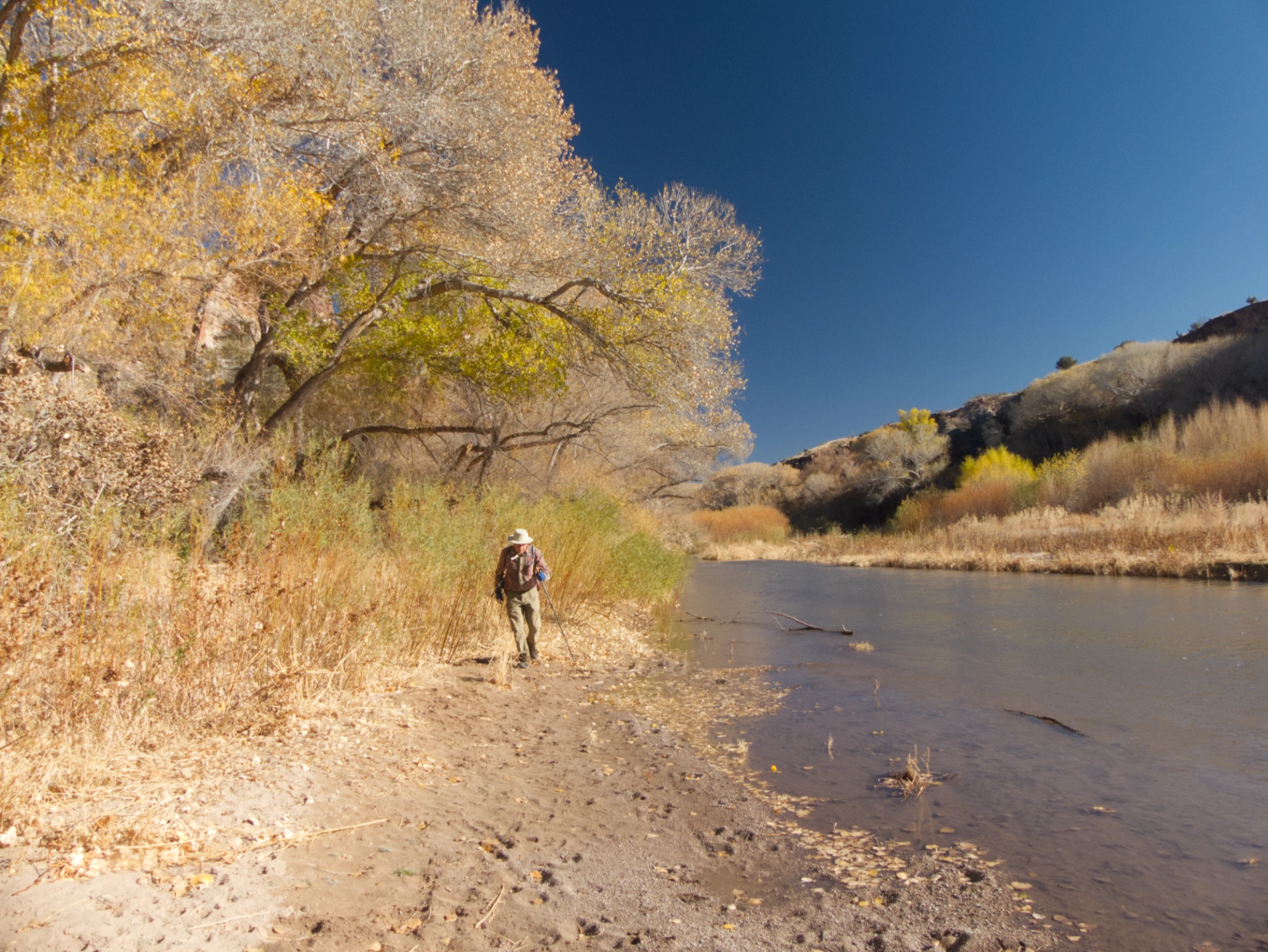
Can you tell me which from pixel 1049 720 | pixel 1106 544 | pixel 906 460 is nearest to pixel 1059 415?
pixel 906 460

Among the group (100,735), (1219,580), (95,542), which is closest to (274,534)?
(95,542)

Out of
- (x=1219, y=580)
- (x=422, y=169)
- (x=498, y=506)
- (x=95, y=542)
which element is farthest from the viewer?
(x=1219, y=580)

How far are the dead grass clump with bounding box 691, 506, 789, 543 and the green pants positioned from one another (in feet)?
111

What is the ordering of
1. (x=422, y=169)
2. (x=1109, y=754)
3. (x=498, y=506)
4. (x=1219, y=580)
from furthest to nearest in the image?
(x=1219, y=580) < (x=422, y=169) < (x=498, y=506) < (x=1109, y=754)

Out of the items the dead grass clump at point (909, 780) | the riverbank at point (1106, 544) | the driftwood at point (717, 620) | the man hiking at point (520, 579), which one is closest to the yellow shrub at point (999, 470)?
the riverbank at point (1106, 544)

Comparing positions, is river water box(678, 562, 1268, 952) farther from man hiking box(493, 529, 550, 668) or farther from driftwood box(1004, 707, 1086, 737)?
man hiking box(493, 529, 550, 668)

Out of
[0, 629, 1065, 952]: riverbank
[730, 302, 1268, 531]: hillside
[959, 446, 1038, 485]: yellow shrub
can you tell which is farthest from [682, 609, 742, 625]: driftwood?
[959, 446, 1038, 485]: yellow shrub

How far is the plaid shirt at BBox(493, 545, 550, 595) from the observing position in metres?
9.15

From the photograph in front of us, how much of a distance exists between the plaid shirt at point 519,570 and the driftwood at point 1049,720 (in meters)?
5.54

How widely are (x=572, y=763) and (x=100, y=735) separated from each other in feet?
10.4

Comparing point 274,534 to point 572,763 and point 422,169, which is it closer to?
point 572,763

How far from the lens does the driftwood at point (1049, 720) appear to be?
22.6ft

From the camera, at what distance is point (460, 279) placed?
13461mm

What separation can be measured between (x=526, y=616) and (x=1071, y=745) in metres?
6.34
